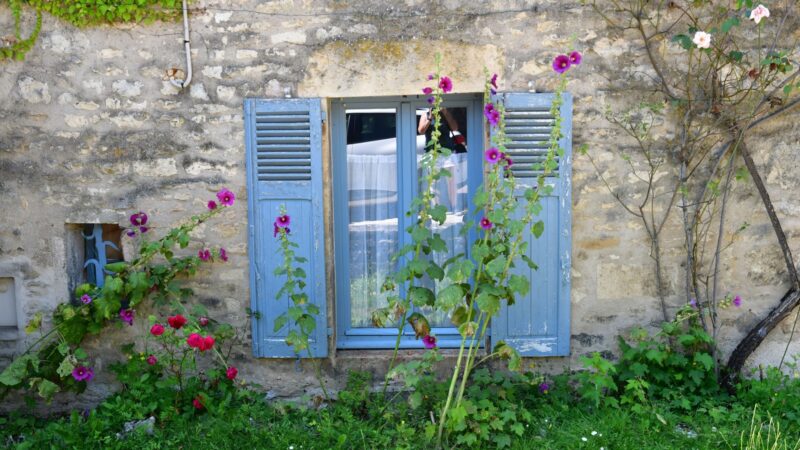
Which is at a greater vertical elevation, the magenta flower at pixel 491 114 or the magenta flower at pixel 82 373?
the magenta flower at pixel 491 114

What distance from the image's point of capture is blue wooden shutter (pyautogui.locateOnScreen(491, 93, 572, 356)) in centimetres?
428

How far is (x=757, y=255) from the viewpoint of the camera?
4.43m

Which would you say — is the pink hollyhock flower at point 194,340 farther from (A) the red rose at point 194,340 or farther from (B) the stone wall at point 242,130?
(B) the stone wall at point 242,130

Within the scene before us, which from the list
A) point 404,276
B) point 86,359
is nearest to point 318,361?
point 404,276

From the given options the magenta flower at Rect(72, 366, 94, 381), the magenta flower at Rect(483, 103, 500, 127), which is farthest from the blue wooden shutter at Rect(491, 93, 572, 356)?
the magenta flower at Rect(72, 366, 94, 381)

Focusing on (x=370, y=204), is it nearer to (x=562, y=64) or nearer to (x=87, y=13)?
(x=562, y=64)

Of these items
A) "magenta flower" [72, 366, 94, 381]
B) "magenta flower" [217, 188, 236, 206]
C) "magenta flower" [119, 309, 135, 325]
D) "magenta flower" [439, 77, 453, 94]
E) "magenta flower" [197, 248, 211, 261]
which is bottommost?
"magenta flower" [72, 366, 94, 381]

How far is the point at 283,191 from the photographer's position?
14.4 ft

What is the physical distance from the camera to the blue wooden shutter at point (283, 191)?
14.2 feet

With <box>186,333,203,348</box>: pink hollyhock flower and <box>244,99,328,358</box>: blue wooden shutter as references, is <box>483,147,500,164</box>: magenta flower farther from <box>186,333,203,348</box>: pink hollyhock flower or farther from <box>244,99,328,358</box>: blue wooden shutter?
<box>186,333,203,348</box>: pink hollyhock flower

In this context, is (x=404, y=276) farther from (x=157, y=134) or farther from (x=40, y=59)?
(x=40, y=59)

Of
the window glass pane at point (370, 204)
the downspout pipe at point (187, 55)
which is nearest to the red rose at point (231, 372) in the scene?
the window glass pane at point (370, 204)

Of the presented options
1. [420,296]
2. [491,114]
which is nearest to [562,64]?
[491,114]

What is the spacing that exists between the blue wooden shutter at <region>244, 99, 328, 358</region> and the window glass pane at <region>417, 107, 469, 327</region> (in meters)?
0.65
